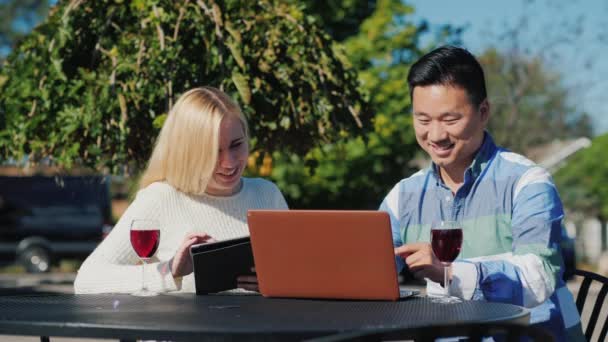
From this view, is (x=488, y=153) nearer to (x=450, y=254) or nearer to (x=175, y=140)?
(x=450, y=254)

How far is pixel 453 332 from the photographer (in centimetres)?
224

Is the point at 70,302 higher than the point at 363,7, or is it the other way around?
the point at 363,7

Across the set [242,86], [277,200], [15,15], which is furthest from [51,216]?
[15,15]

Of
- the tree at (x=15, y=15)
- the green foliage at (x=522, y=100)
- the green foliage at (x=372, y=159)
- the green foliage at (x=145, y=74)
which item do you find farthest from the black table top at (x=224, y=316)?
the tree at (x=15, y=15)

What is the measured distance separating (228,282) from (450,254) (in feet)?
2.63

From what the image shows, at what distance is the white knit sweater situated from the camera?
3.45 meters

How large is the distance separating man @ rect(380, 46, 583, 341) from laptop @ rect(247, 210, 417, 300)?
5.5 inches

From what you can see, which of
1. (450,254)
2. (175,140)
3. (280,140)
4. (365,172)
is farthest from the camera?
(365,172)

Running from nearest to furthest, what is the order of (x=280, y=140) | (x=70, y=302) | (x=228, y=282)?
(x=70, y=302) < (x=228, y=282) < (x=280, y=140)

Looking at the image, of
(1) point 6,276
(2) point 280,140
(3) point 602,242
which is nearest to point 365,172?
(1) point 6,276

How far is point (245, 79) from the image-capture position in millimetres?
5344

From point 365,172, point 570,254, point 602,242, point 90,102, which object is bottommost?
point 602,242

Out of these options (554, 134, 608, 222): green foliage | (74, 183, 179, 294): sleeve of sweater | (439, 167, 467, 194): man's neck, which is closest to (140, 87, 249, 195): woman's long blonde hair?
(74, 183, 179, 294): sleeve of sweater

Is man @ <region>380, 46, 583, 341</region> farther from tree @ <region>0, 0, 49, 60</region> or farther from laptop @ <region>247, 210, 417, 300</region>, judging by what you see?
tree @ <region>0, 0, 49, 60</region>
